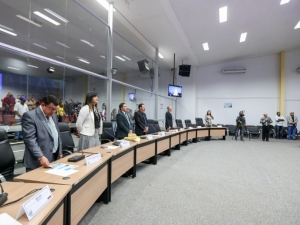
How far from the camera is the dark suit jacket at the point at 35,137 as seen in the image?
1751 mm

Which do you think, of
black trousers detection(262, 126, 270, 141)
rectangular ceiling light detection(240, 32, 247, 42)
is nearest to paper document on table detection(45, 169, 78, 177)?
rectangular ceiling light detection(240, 32, 247, 42)

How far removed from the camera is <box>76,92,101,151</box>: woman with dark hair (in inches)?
107

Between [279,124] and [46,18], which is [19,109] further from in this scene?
[279,124]

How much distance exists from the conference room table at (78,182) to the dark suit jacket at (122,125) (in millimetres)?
1596

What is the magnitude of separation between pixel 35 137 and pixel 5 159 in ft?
1.01

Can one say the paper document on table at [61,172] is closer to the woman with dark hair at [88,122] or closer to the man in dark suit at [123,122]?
the woman with dark hair at [88,122]

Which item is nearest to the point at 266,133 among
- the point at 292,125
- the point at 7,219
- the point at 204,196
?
the point at 292,125

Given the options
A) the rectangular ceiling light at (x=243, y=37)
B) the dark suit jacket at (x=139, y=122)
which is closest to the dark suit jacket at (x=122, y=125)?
the dark suit jacket at (x=139, y=122)

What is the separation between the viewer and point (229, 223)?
1943mm

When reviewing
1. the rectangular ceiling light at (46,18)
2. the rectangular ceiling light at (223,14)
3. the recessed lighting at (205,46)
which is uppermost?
the recessed lighting at (205,46)

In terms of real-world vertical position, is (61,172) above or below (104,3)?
below

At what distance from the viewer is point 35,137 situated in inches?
72.3

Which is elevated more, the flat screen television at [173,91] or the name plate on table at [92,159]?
the flat screen television at [173,91]

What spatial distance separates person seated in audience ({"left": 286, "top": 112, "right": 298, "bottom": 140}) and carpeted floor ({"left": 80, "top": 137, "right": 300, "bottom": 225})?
618 cm
